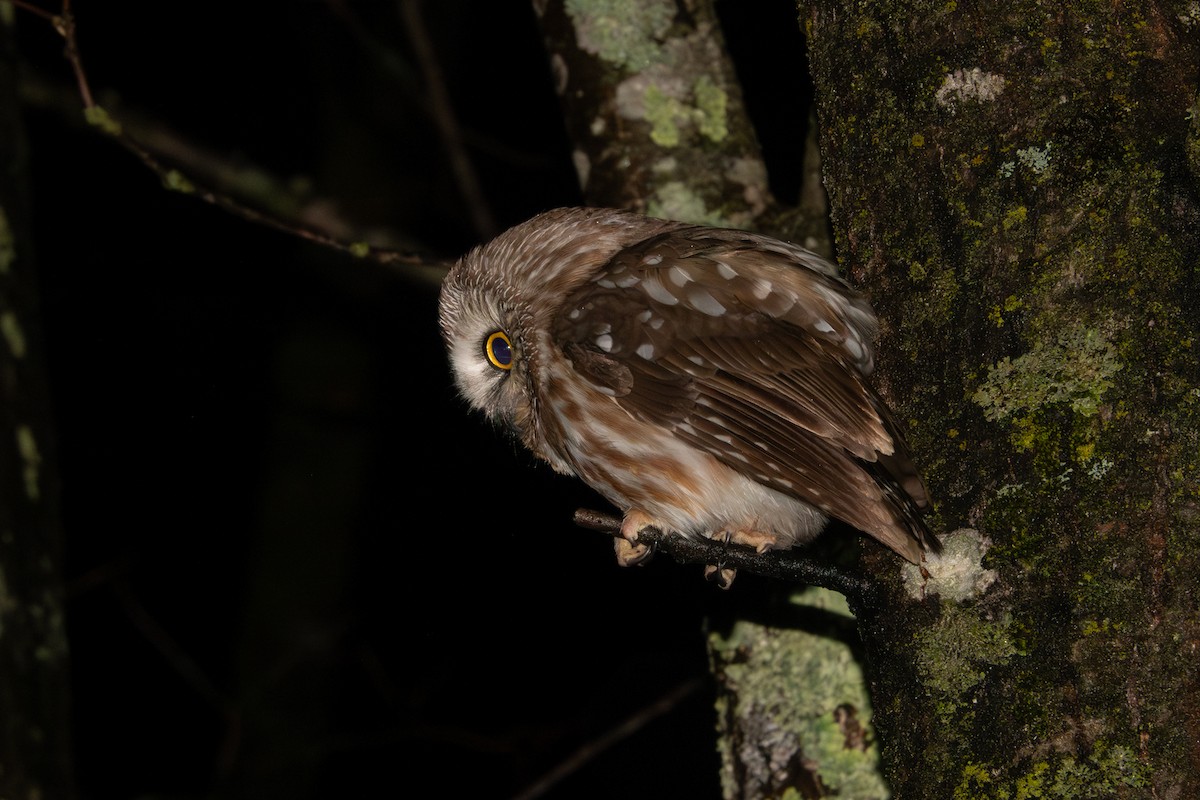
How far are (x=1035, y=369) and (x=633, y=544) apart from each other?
1.42 meters

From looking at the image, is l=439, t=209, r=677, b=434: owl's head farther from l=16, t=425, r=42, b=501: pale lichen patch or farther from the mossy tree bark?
l=16, t=425, r=42, b=501: pale lichen patch

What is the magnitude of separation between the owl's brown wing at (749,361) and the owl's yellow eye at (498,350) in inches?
19.3

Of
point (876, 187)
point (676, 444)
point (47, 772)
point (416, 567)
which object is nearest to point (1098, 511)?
point (876, 187)

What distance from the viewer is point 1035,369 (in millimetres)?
1806

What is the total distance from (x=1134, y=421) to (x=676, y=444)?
1177 mm

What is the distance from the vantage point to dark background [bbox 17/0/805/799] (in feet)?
22.6

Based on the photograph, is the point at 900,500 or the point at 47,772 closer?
the point at 900,500

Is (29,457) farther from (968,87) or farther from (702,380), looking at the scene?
(968,87)

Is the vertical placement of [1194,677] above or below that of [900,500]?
below

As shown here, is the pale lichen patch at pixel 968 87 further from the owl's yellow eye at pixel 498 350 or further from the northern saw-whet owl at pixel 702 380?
the owl's yellow eye at pixel 498 350

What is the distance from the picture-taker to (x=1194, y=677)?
1599 millimetres

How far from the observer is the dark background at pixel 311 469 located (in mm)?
6902

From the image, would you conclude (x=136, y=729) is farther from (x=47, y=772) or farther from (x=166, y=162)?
(x=47, y=772)

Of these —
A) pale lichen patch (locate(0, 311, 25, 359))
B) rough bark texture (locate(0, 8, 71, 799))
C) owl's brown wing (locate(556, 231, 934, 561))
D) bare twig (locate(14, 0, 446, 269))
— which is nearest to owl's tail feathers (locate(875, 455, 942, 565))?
owl's brown wing (locate(556, 231, 934, 561))
